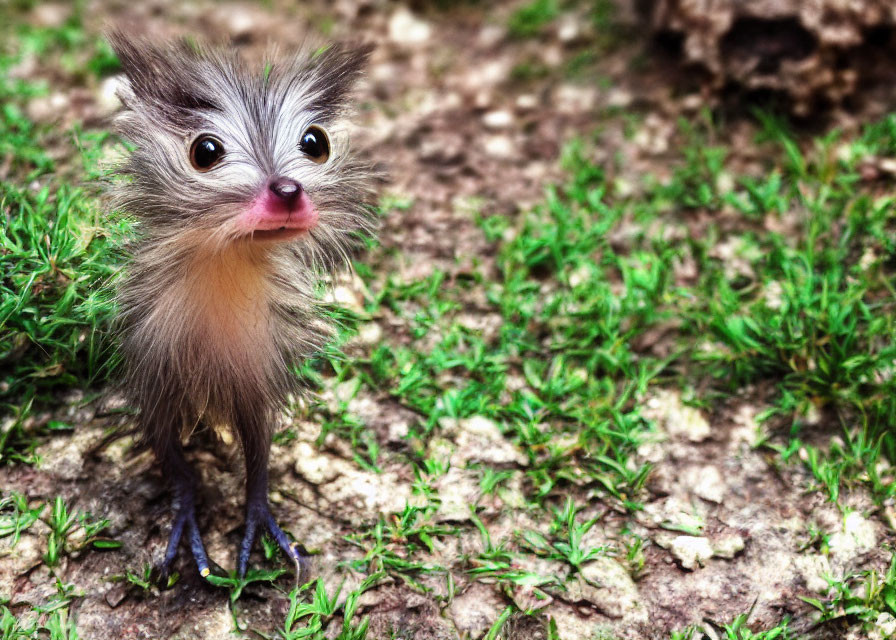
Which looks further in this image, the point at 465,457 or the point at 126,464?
the point at 465,457

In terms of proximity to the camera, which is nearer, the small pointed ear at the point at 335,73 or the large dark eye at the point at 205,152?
the large dark eye at the point at 205,152

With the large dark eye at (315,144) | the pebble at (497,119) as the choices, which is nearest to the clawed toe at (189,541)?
the large dark eye at (315,144)

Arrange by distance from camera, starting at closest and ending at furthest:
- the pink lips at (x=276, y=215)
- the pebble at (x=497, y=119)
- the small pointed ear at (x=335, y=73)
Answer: the pink lips at (x=276, y=215), the small pointed ear at (x=335, y=73), the pebble at (x=497, y=119)

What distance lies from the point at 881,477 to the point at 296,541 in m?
1.98

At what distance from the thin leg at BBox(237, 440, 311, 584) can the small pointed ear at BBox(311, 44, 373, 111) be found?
108 centimetres

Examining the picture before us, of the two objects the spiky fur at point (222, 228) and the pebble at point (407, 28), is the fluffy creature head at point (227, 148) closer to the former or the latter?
the spiky fur at point (222, 228)

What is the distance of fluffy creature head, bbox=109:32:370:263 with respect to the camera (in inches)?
78.2

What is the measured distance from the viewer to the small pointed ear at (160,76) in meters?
2.12

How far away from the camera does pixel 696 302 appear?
3.43 m

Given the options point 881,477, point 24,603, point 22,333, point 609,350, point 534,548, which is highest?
point 22,333

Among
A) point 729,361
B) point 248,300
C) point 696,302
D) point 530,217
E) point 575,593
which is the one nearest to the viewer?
point 248,300

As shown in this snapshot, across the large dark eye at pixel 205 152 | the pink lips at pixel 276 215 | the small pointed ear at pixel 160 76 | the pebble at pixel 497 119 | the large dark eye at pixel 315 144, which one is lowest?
the pebble at pixel 497 119

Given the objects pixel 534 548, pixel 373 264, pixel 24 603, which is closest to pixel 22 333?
pixel 24 603

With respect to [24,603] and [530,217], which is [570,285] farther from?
[24,603]
